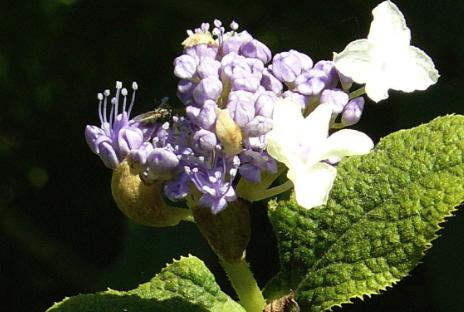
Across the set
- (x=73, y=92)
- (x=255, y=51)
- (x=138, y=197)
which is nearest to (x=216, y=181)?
(x=138, y=197)

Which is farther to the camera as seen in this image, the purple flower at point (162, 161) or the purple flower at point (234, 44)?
the purple flower at point (234, 44)

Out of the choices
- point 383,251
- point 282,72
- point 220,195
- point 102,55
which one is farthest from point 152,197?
point 102,55

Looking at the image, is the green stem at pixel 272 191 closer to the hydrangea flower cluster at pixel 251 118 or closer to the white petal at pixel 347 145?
the hydrangea flower cluster at pixel 251 118

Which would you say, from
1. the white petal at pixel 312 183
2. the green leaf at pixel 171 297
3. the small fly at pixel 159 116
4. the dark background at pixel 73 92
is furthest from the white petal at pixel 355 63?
the dark background at pixel 73 92

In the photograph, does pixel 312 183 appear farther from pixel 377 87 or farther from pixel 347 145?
pixel 377 87

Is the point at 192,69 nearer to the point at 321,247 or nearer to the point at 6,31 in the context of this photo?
the point at 321,247
